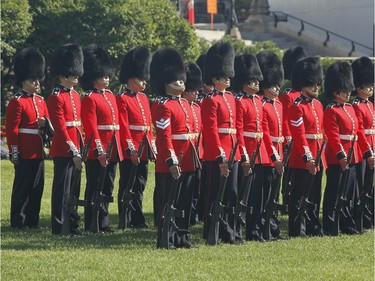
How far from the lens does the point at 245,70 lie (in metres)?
12.8

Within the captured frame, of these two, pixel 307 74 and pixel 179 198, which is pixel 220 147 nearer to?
pixel 179 198

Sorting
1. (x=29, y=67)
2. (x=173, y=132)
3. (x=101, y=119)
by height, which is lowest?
(x=101, y=119)

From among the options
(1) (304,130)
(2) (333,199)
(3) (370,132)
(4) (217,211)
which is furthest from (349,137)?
(4) (217,211)

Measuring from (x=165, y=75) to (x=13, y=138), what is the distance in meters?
2.00

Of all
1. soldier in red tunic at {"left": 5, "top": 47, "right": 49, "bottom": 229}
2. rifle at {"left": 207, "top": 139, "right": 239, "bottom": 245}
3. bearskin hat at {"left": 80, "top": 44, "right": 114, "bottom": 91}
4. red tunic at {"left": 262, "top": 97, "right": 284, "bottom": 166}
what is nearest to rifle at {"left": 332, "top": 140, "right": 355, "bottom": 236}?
red tunic at {"left": 262, "top": 97, "right": 284, "bottom": 166}

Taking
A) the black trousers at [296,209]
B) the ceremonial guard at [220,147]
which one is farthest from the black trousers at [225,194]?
the black trousers at [296,209]

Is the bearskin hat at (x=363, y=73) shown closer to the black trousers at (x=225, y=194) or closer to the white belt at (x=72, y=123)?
the black trousers at (x=225, y=194)

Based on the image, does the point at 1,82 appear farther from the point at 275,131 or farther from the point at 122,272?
the point at 122,272

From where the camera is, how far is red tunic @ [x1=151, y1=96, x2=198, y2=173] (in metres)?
11.4

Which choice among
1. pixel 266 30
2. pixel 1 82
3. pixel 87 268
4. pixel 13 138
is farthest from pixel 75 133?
pixel 266 30

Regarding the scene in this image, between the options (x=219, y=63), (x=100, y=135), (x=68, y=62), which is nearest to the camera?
(x=219, y=63)

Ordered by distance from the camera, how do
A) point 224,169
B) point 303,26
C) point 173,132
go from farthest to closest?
point 303,26, point 224,169, point 173,132

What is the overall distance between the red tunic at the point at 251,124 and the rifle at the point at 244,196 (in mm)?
93

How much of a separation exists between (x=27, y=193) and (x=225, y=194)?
7.65 ft
